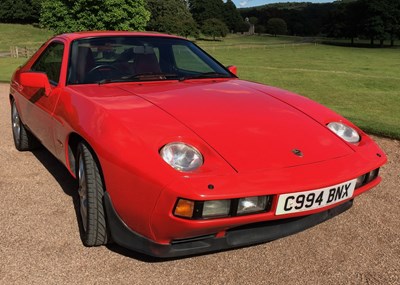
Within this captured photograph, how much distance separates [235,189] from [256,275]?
70 cm

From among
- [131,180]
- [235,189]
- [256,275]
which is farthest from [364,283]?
[131,180]

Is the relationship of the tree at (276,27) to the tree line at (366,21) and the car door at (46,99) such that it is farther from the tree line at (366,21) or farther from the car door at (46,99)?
the car door at (46,99)

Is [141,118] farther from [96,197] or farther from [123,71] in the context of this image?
[123,71]

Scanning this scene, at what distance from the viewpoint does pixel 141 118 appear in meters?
2.44

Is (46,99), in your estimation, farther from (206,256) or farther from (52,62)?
(206,256)

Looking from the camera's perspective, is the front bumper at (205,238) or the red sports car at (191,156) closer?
the red sports car at (191,156)

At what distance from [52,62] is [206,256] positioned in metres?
2.40

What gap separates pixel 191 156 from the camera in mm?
2209

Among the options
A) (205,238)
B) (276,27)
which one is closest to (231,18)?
(276,27)

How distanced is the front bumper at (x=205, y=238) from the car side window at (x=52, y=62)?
1.63m

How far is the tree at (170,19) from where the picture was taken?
7712 centimetres

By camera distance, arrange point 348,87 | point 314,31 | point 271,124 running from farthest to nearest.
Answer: point 314,31
point 348,87
point 271,124

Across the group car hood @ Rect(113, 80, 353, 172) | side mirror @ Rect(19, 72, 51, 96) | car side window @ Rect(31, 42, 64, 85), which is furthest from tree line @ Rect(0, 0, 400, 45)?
car hood @ Rect(113, 80, 353, 172)

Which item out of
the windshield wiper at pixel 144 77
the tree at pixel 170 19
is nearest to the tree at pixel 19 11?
the tree at pixel 170 19
